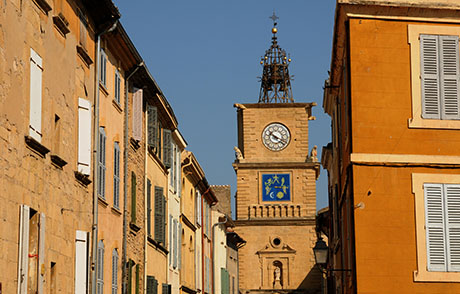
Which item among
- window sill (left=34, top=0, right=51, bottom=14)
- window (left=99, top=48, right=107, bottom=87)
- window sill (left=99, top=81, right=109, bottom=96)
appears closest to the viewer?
window sill (left=34, top=0, right=51, bottom=14)

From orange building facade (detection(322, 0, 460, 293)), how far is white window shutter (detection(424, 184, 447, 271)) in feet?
0.06

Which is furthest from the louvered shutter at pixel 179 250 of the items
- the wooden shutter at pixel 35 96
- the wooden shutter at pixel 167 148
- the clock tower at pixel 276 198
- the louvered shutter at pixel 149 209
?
the clock tower at pixel 276 198

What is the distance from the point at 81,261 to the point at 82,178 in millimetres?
1598

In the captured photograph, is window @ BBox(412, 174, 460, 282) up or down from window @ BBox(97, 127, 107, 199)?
down

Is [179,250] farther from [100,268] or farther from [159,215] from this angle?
[100,268]

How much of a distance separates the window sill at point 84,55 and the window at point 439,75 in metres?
6.49

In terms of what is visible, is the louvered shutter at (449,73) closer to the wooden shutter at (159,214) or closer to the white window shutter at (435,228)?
the white window shutter at (435,228)

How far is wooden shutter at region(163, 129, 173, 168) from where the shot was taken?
109ft

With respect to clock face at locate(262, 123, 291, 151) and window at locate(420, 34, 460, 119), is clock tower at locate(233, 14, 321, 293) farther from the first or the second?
window at locate(420, 34, 460, 119)

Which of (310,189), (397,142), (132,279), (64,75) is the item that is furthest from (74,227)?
(310,189)

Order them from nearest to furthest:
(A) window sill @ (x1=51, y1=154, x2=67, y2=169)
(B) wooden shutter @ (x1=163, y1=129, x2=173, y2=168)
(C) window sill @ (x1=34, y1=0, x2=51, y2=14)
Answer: (C) window sill @ (x1=34, y1=0, x2=51, y2=14), (A) window sill @ (x1=51, y1=154, x2=67, y2=169), (B) wooden shutter @ (x1=163, y1=129, x2=173, y2=168)

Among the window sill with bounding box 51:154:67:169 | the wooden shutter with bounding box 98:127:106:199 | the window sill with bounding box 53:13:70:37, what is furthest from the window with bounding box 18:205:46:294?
the wooden shutter with bounding box 98:127:106:199

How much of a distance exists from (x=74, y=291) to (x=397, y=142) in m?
6.64

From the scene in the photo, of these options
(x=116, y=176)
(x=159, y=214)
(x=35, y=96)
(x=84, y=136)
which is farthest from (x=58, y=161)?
(x=159, y=214)
